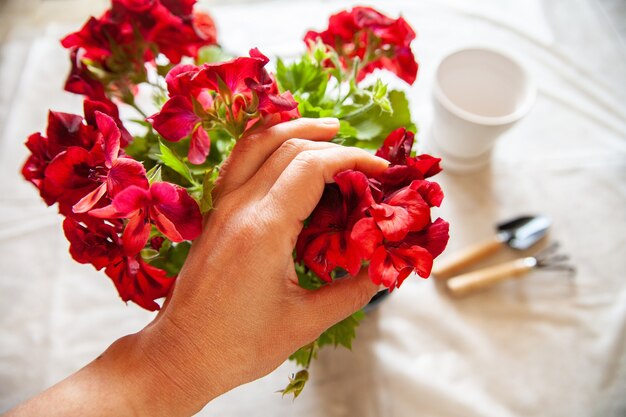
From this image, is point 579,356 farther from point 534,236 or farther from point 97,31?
point 97,31

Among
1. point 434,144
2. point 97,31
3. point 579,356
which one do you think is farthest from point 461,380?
point 97,31

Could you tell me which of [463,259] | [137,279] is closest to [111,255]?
[137,279]

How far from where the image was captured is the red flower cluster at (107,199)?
12.5 inches

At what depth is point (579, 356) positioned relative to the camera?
0.60 meters

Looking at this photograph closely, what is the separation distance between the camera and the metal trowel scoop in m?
0.64

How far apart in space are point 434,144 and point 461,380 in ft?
1.02

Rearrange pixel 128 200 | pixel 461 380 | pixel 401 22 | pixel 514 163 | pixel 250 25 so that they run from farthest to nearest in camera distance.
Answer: pixel 250 25 < pixel 514 163 < pixel 461 380 < pixel 401 22 < pixel 128 200

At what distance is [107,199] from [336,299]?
0.19m

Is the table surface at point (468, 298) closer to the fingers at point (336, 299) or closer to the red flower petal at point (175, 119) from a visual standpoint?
the fingers at point (336, 299)

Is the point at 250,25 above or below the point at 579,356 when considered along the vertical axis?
above

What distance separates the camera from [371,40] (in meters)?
0.44

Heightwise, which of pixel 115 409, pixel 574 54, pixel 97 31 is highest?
pixel 97 31

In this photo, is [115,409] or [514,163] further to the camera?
[514,163]

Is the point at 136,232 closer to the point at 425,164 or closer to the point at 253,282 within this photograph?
the point at 253,282
